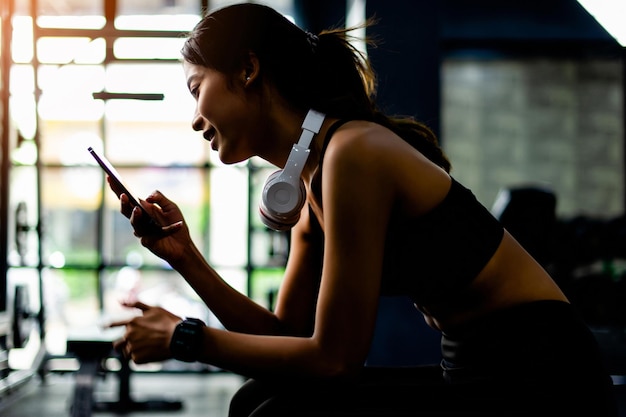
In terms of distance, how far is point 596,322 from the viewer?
515cm

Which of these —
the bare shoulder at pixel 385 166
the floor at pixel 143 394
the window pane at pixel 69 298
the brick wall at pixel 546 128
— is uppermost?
the brick wall at pixel 546 128

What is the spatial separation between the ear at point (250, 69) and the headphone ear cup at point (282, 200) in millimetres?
158

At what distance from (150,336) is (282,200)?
30 cm

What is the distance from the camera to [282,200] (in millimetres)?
1039

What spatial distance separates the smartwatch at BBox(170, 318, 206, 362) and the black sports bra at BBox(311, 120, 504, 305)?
10.7 inches

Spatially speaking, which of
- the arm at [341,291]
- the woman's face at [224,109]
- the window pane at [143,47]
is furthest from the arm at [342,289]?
the window pane at [143,47]

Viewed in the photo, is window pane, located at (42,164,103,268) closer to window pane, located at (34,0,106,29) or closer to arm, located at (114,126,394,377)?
window pane, located at (34,0,106,29)

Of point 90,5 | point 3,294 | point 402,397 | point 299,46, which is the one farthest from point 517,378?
point 90,5

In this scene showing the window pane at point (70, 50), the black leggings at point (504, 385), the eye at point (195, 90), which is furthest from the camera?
the window pane at point (70, 50)

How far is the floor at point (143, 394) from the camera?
3.61 meters

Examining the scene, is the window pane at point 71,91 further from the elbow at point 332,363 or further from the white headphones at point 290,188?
the elbow at point 332,363

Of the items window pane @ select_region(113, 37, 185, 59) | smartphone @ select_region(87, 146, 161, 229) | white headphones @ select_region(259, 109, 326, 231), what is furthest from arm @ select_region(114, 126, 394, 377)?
window pane @ select_region(113, 37, 185, 59)

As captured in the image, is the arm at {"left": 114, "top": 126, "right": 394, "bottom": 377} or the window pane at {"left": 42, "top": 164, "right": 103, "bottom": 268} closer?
the arm at {"left": 114, "top": 126, "right": 394, "bottom": 377}

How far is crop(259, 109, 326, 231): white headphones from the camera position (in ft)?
3.25
